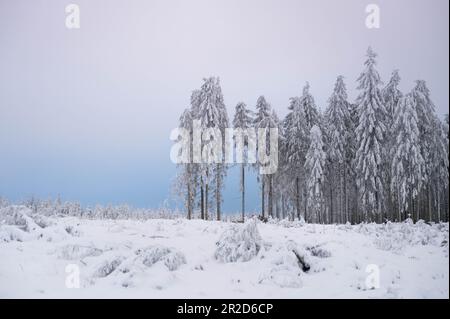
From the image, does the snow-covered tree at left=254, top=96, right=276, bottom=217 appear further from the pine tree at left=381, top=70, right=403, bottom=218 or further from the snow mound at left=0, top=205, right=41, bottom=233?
the snow mound at left=0, top=205, right=41, bottom=233

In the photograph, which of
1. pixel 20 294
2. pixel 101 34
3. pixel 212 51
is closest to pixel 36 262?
pixel 20 294

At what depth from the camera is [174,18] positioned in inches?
721

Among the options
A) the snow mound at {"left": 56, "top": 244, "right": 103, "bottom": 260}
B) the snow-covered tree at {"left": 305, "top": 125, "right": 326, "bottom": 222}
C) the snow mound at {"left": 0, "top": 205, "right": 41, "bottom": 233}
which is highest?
the snow-covered tree at {"left": 305, "top": 125, "right": 326, "bottom": 222}

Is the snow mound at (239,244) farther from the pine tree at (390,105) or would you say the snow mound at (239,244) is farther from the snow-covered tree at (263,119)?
the pine tree at (390,105)

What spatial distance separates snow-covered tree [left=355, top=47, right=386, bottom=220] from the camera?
29.7m

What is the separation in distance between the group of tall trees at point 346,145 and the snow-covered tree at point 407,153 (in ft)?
0.21

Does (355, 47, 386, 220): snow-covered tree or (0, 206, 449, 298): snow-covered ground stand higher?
(355, 47, 386, 220): snow-covered tree

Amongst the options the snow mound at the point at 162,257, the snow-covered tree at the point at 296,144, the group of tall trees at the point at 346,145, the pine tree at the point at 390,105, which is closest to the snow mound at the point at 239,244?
the snow mound at the point at 162,257

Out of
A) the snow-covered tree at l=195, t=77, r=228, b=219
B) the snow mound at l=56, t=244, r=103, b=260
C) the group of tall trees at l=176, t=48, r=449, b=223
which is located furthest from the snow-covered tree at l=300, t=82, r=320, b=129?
the snow mound at l=56, t=244, r=103, b=260

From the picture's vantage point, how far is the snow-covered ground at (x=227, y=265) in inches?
446

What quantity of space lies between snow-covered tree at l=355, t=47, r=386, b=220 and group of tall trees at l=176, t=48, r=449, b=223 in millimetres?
72
